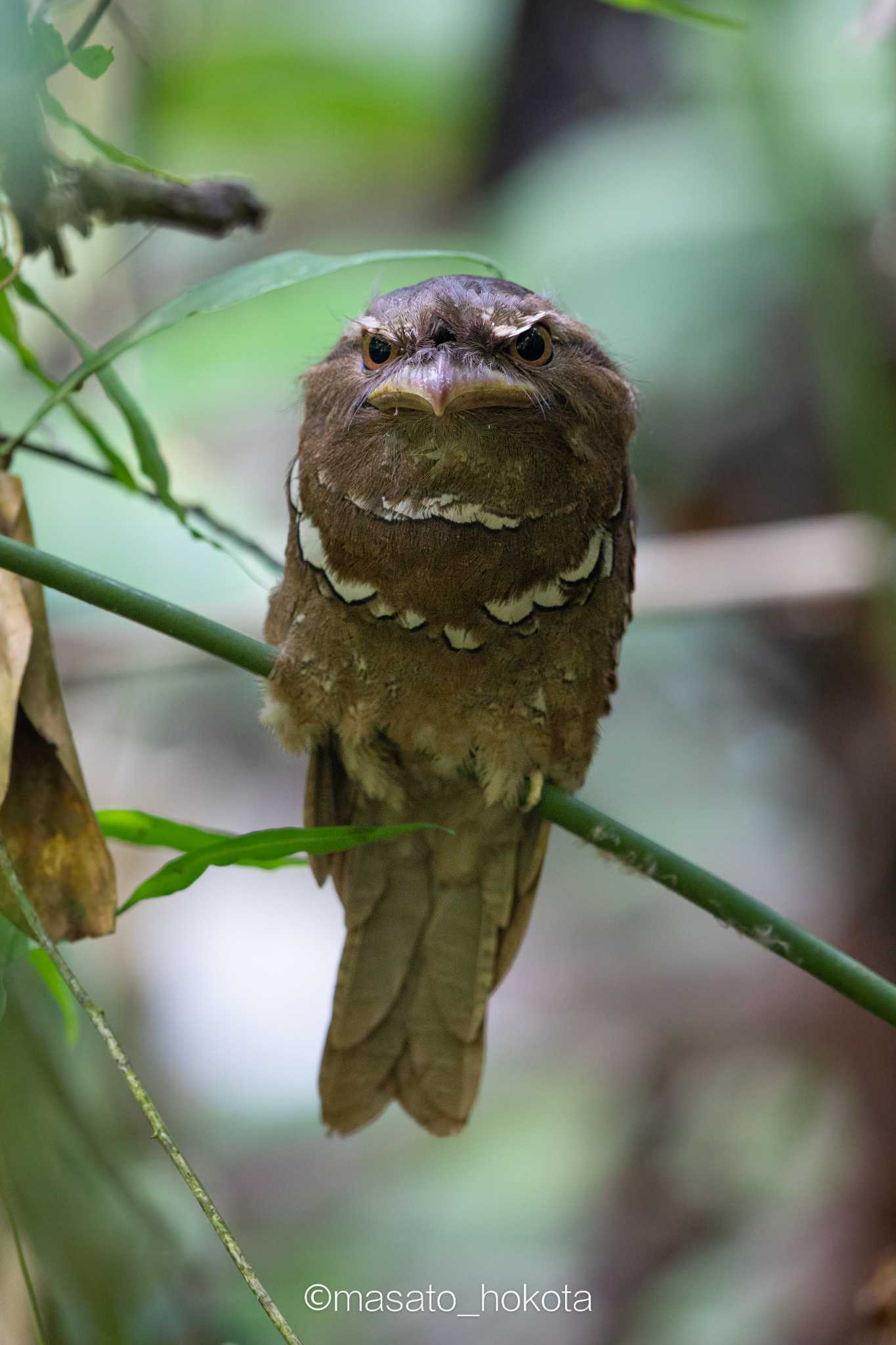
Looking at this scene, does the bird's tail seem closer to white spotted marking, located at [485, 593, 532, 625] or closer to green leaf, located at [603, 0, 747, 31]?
white spotted marking, located at [485, 593, 532, 625]

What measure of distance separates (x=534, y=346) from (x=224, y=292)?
52 centimetres

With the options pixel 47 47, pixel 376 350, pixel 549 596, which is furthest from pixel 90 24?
pixel 549 596

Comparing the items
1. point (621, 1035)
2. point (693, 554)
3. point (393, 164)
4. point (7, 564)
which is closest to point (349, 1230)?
point (621, 1035)

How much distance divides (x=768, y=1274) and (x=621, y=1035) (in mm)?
1119

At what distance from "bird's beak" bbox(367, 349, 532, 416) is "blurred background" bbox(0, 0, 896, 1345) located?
190 cm

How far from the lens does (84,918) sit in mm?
1579

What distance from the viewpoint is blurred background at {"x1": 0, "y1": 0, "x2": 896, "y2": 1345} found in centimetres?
401

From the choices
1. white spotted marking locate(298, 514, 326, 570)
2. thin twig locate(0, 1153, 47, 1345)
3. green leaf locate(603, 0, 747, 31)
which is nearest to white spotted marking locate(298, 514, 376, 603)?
white spotted marking locate(298, 514, 326, 570)

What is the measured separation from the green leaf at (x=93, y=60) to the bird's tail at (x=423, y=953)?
4.11 feet

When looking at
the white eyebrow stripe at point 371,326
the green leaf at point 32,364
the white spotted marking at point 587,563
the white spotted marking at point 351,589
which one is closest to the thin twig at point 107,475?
the green leaf at point 32,364

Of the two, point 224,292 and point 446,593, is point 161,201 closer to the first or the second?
point 224,292

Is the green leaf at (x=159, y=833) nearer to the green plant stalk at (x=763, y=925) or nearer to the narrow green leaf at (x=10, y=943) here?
the narrow green leaf at (x=10, y=943)

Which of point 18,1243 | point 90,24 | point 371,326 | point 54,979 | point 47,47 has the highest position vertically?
point 90,24

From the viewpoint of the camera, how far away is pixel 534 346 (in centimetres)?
191
